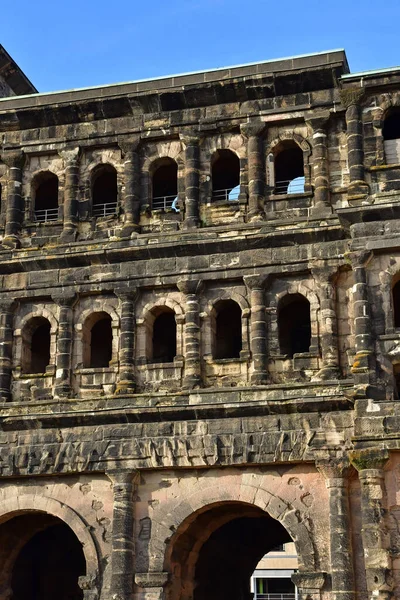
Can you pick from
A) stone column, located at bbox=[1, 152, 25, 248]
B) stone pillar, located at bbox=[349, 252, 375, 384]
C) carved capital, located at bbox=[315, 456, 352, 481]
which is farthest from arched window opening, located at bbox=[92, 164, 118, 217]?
carved capital, located at bbox=[315, 456, 352, 481]

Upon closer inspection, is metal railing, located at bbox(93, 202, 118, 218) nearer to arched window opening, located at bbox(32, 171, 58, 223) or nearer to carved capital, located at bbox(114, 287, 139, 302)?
arched window opening, located at bbox(32, 171, 58, 223)

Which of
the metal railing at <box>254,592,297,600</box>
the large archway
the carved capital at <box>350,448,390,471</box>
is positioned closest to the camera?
the carved capital at <box>350,448,390,471</box>

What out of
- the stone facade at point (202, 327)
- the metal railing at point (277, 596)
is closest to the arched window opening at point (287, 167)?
the stone facade at point (202, 327)

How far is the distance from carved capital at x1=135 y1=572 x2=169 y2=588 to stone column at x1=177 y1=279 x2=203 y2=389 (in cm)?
393

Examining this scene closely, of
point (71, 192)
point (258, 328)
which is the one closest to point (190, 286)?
point (258, 328)

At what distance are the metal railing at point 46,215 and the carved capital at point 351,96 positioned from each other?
742 centimetres

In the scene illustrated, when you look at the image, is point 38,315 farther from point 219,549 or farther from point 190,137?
point 219,549

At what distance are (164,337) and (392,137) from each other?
23.5 ft

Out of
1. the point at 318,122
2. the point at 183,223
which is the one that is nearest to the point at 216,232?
the point at 183,223

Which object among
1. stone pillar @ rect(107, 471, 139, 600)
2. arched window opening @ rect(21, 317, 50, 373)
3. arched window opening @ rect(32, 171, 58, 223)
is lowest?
stone pillar @ rect(107, 471, 139, 600)

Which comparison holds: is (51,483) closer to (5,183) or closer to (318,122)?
(5,183)

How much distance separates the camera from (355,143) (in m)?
22.6

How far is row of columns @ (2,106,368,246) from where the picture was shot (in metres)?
22.6

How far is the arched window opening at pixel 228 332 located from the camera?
938 inches
